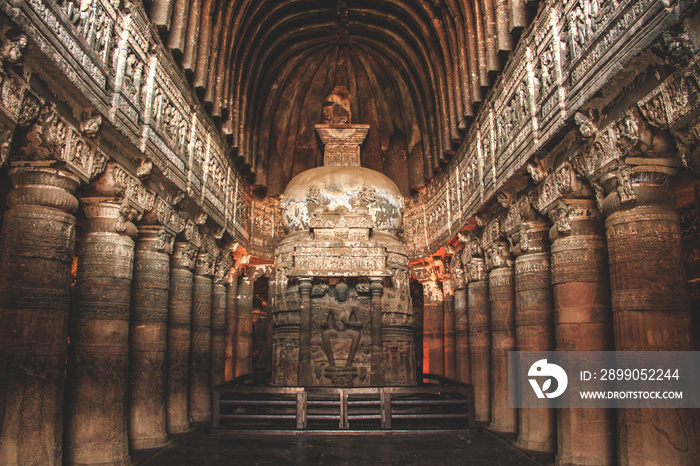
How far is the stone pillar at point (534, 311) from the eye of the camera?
26.2 feet

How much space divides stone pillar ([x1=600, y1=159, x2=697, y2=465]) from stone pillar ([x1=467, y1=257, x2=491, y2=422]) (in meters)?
5.49

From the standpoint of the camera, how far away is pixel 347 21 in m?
16.5

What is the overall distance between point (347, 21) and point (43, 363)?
14.1 metres

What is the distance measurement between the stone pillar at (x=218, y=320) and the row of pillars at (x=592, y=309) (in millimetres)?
6197

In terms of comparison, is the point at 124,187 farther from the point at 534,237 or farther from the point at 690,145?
the point at 690,145

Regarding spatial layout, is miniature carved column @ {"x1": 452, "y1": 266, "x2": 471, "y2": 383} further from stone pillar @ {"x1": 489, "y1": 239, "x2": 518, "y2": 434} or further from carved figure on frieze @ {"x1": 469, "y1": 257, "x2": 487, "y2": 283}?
stone pillar @ {"x1": 489, "y1": 239, "x2": 518, "y2": 434}

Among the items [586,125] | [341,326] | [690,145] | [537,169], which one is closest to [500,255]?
[537,169]

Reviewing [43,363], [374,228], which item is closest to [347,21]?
[374,228]

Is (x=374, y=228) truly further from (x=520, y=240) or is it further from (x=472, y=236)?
(x=520, y=240)

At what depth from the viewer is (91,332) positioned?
7.09 m

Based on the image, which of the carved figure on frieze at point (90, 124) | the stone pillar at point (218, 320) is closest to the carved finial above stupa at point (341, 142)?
the stone pillar at point (218, 320)

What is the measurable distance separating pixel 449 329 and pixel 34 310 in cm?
1116

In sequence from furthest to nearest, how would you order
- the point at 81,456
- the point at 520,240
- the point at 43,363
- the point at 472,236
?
1. the point at 472,236
2. the point at 520,240
3. the point at 81,456
4. the point at 43,363

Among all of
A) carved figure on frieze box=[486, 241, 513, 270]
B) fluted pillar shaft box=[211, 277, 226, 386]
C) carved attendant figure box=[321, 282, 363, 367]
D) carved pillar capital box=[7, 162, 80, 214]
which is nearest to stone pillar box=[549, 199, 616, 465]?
carved figure on frieze box=[486, 241, 513, 270]
